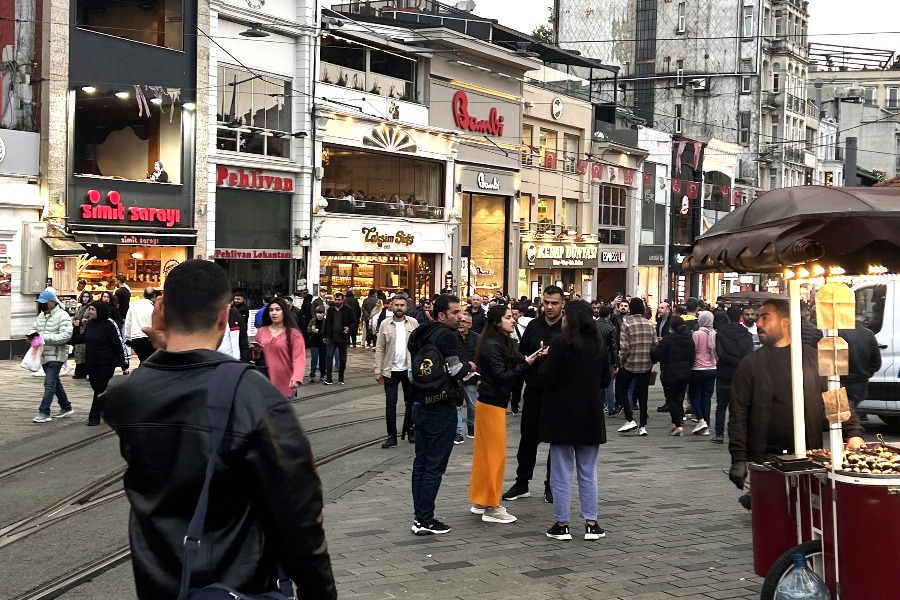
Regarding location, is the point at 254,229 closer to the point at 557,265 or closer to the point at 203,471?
the point at 557,265

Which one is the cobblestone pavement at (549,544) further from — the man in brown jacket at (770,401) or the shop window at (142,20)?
the shop window at (142,20)

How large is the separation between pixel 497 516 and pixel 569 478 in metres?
0.96

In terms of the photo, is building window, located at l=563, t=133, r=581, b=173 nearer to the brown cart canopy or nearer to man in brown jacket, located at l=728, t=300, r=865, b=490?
man in brown jacket, located at l=728, t=300, r=865, b=490

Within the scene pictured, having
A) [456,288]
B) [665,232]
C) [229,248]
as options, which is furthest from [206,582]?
[665,232]

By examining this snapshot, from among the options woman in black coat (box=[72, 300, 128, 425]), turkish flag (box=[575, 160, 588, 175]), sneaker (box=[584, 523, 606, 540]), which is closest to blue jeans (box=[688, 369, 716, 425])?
sneaker (box=[584, 523, 606, 540])

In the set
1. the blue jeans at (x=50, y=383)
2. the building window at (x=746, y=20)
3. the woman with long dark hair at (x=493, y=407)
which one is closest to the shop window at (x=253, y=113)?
the blue jeans at (x=50, y=383)

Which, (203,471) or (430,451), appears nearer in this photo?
(203,471)

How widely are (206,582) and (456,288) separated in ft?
126

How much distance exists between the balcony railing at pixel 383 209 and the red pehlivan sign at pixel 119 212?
6.79 m

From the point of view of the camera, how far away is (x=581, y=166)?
50.5 meters

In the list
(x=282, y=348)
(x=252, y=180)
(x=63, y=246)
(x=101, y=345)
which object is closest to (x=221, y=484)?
(x=282, y=348)

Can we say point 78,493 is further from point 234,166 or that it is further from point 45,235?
point 234,166

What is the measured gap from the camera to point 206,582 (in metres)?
3.14

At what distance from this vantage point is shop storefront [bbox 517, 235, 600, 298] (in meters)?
46.6
